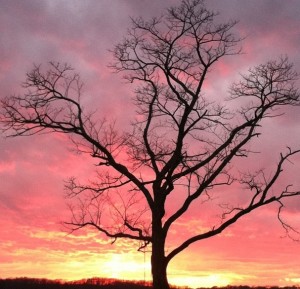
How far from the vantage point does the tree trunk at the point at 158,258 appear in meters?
19.2

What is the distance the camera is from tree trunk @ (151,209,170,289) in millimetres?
19172

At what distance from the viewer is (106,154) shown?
1984 centimetres

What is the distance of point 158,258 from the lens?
63.4 ft

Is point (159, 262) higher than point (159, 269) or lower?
higher

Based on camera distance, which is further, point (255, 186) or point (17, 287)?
point (17, 287)

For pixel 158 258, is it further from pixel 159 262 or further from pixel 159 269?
pixel 159 269

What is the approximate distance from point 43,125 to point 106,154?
252cm

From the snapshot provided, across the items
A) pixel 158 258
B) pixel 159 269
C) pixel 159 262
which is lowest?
pixel 159 269

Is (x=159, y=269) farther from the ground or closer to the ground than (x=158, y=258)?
closer to the ground

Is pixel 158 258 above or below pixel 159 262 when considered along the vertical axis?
above

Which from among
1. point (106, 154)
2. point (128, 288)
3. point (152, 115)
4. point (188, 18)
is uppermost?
point (188, 18)

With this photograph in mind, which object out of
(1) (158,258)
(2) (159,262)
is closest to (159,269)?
(2) (159,262)

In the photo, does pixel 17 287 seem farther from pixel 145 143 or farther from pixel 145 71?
pixel 145 71

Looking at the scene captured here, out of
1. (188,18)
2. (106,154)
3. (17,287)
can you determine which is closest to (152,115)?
(106,154)
